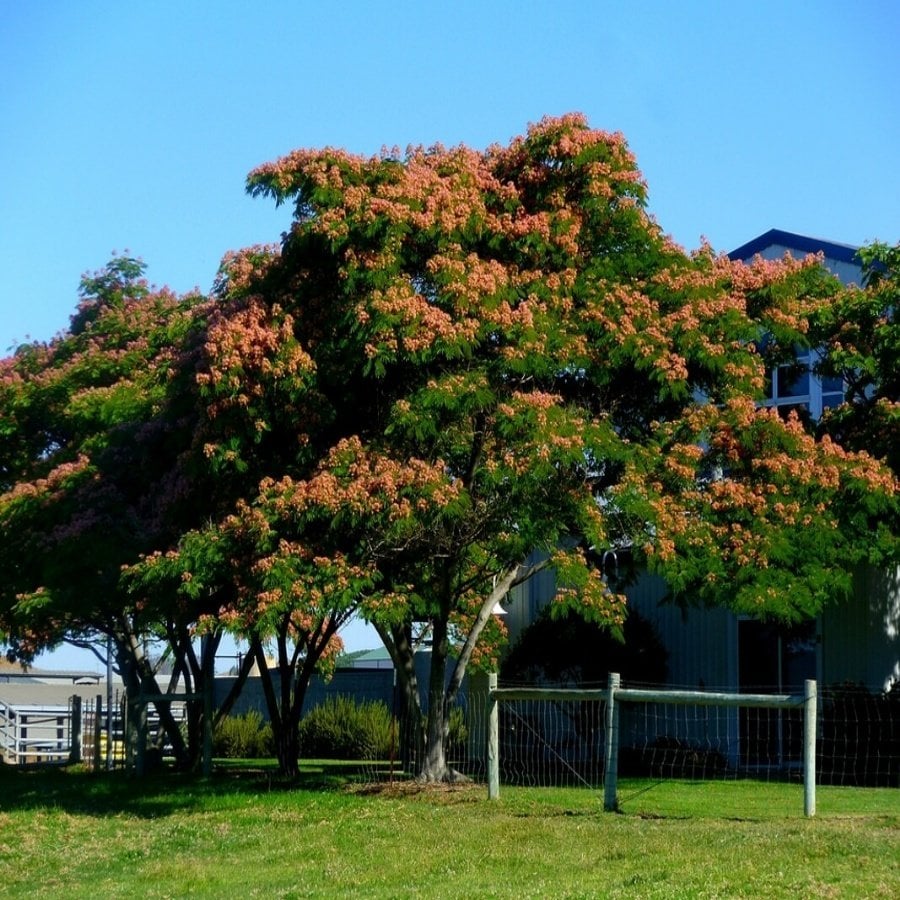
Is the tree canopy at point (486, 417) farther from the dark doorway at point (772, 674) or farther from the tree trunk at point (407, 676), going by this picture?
the dark doorway at point (772, 674)

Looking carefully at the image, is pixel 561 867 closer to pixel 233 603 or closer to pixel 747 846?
pixel 747 846

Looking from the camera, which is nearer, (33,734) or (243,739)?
(243,739)

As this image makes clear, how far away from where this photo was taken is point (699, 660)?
26.2 meters

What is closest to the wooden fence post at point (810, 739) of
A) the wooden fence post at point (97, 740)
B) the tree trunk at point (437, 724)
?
the tree trunk at point (437, 724)

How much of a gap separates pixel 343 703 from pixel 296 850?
15.2 m

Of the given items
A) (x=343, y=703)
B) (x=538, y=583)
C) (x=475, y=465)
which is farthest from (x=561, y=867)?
(x=343, y=703)

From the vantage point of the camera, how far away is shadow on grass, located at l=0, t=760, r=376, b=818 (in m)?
20.4

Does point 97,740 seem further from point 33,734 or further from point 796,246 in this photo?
point 796,246

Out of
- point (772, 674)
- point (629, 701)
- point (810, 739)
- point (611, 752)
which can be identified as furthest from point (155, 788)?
point (810, 739)

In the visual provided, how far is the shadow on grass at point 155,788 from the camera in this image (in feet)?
66.9

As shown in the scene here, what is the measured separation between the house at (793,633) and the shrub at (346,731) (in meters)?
6.05

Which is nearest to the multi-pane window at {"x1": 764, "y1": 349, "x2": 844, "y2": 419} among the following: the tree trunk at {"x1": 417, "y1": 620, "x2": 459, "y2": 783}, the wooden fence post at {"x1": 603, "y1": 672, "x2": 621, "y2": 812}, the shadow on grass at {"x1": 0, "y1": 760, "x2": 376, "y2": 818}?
the tree trunk at {"x1": 417, "y1": 620, "x2": 459, "y2": 783}

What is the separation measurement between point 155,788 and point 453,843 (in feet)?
27.8

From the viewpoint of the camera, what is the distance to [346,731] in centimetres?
3059
